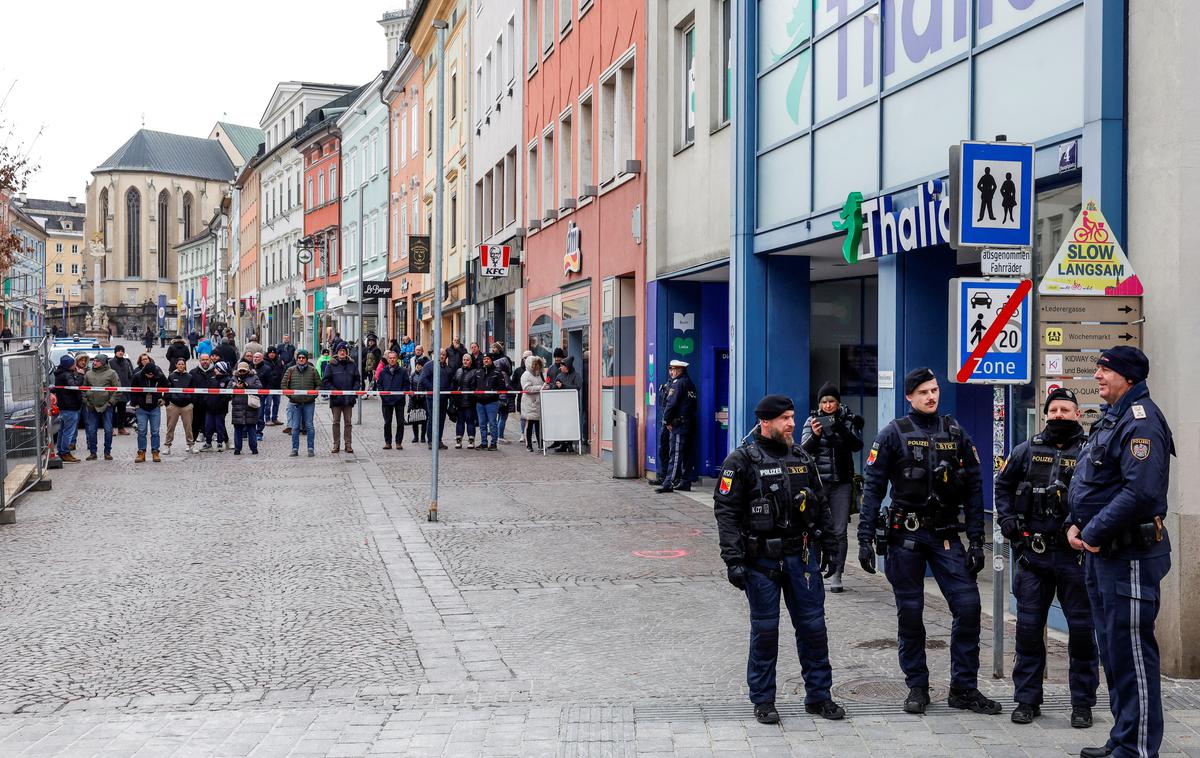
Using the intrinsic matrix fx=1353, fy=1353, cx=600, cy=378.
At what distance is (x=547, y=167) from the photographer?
2622cm

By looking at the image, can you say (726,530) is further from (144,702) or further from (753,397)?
(753,397)

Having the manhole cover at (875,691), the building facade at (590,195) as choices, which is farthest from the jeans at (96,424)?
the manhole cover at (875,691)

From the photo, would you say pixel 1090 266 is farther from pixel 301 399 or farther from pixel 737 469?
pixel 301 399

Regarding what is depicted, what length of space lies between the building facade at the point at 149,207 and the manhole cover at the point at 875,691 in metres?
125

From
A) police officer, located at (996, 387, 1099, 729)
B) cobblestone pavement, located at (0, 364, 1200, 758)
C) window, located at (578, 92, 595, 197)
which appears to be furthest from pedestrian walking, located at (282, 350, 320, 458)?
police officer, located at (996, 387, 1099, 729)

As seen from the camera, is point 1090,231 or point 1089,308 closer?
point 1090,231

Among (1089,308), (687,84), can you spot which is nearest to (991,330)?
(1089,308)

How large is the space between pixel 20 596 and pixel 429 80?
33.6 metres

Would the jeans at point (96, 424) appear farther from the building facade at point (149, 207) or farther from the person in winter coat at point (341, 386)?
the building facade at point (149, 207)

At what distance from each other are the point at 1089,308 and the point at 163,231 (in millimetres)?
129177

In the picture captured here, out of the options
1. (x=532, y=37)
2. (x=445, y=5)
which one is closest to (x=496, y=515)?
(x=532, y=37)

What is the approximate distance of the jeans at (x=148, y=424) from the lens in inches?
846

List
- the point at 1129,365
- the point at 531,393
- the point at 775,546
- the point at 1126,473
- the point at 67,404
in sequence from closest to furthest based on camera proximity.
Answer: the point at 1126,473 < the point at 1129,365 < the point at 775,546 < the point at 67,404 < the point at 531,393

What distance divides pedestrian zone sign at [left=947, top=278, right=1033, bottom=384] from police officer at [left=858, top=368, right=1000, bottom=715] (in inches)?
14.4
